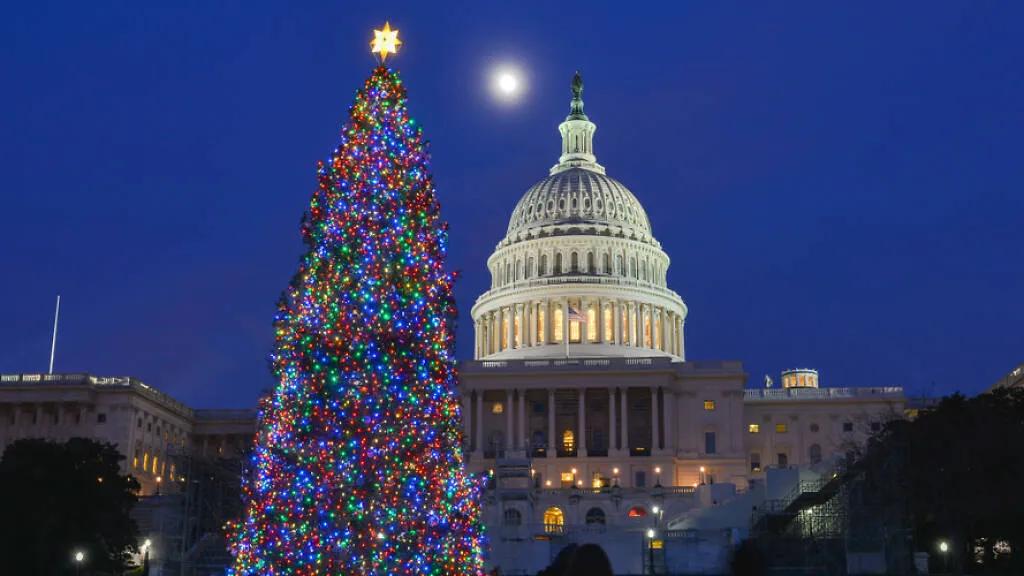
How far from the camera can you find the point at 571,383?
12075cm

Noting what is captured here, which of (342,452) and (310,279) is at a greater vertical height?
(310,279)

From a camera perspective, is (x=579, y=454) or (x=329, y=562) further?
(x=579, y=454)

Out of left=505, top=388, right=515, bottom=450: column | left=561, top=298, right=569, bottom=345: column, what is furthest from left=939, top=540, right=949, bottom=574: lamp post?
left=561, top=298, right=569, bottom=345: column

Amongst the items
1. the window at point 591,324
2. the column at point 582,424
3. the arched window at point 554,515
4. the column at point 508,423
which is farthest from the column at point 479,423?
the window at point 591,324

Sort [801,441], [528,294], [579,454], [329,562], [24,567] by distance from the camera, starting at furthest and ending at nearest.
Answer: [528,294] < [801,441] < [579,454] < [24,567] < [329,562]

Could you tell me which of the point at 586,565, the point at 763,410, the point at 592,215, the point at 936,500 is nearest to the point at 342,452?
the point at 586,565

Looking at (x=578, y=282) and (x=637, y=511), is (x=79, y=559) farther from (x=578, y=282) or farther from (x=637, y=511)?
(x=578, y=282)

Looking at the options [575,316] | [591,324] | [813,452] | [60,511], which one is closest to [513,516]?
[60,511]

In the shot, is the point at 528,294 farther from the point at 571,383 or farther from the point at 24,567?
the point at 24,567

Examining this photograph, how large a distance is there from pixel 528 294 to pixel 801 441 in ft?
105

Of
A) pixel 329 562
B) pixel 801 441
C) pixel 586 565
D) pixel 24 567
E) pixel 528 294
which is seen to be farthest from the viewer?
pixel 528 294

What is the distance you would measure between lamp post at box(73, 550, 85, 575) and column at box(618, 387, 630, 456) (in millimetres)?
58458

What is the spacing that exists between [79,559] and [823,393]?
83441 mm

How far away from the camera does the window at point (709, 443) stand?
119m
